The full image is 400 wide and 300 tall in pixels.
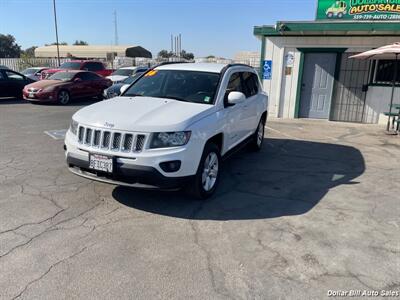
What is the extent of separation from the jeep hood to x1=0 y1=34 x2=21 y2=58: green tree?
85.3m

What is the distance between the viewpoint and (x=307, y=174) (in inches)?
242

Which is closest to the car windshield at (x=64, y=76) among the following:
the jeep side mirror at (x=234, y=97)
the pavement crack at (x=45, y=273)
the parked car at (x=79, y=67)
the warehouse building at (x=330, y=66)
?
the parked car at (x=79, y=67)

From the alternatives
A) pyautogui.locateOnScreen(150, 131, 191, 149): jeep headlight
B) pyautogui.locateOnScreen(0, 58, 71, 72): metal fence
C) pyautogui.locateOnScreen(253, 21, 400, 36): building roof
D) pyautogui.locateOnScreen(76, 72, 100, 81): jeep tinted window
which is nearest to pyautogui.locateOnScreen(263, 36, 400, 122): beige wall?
pyautogui.locateOnScreen(253, 21, 400, 36): building roof

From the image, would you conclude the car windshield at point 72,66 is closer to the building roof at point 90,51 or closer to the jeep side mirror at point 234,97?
the jeep side mirror at point 234,97

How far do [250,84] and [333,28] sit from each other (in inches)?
214

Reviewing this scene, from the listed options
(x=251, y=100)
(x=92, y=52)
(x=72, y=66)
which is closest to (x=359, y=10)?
(x=251, y=100)

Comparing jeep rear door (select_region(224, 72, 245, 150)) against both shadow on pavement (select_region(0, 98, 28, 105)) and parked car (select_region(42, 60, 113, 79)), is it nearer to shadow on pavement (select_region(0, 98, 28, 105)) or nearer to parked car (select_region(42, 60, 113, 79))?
shadow on pavement (select_region(0, 98, 28, 105))

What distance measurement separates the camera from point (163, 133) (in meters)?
4.09

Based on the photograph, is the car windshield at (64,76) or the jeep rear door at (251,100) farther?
the car windshield at (64,76)

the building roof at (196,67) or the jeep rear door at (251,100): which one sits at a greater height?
the building roof at (196,67)

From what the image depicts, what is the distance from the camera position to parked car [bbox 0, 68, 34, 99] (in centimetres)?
1496

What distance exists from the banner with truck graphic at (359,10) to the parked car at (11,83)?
1250 centimetres

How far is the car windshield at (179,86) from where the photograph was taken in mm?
5155

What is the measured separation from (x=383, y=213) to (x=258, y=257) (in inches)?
83.9
